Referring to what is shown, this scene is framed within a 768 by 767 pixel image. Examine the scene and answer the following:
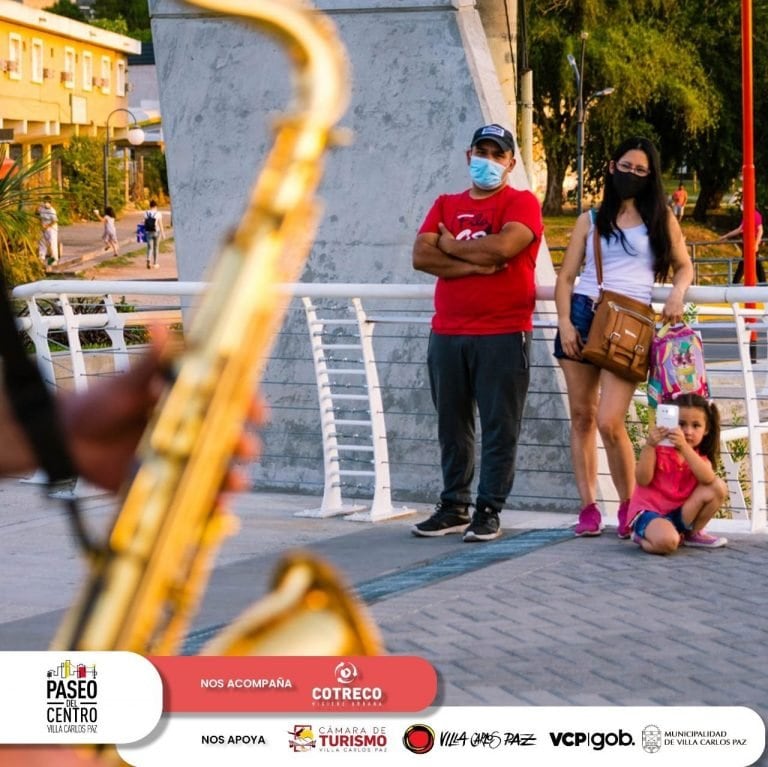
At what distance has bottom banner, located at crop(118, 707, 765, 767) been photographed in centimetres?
183

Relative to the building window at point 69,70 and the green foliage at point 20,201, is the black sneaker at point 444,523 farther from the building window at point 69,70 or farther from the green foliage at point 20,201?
the building window at point 69,70

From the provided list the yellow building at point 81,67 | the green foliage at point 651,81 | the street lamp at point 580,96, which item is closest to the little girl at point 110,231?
the yellow building at point 81,67

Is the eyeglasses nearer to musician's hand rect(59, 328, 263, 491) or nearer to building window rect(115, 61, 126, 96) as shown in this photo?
musician's hand rect(59, 328, 263, 491)

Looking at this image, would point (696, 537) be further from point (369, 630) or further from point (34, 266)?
point (34, 266)

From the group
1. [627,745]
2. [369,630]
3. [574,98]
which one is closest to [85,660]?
[369,630]

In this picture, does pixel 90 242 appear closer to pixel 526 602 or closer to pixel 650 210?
pixel 650 210

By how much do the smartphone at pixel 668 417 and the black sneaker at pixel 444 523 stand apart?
1.09m

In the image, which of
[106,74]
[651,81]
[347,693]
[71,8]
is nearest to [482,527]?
[71,8]

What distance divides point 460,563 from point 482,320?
38.6 inches

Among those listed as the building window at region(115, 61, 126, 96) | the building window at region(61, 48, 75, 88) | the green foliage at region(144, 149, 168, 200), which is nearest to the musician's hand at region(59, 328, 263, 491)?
the building window at region(61, 48, 75, 88)

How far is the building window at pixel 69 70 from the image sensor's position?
132 ft

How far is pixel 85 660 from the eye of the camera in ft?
3.87

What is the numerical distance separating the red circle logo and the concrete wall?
5818 millimetres

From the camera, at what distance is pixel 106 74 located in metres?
49.7
